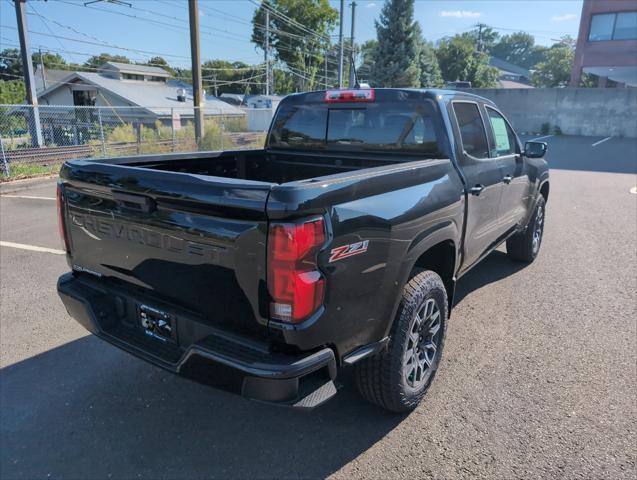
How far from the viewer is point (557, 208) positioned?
364 inches

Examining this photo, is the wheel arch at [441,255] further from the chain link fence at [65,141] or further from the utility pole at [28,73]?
the utility pole at [28,73]

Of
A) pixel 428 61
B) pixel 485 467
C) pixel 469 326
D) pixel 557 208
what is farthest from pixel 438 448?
pixel 428 61

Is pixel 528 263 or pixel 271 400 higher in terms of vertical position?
pixel 271 400

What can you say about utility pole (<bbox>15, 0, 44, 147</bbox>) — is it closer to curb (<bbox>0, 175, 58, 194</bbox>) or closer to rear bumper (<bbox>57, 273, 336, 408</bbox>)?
curb (<bbox>0, 175, 58, 194</bbox>)

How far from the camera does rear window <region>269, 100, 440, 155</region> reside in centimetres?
346

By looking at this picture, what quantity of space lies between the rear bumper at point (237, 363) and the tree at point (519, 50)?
15349 cm

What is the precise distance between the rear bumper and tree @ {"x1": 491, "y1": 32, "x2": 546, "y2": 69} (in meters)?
153

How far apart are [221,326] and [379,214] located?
3.18 feet

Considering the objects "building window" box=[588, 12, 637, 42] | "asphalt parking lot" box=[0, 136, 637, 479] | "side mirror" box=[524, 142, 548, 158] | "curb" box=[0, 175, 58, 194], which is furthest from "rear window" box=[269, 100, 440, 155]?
"building window" box=[588, 12, 637, 42]

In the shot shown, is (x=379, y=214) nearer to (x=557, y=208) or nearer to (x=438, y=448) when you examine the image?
(x=438, y=448)

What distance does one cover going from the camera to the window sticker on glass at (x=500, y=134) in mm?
4277

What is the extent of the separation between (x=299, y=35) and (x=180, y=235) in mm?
67376

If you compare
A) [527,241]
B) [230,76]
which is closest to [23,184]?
[527,241]

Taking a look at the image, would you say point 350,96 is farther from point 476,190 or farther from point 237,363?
point 237,363
